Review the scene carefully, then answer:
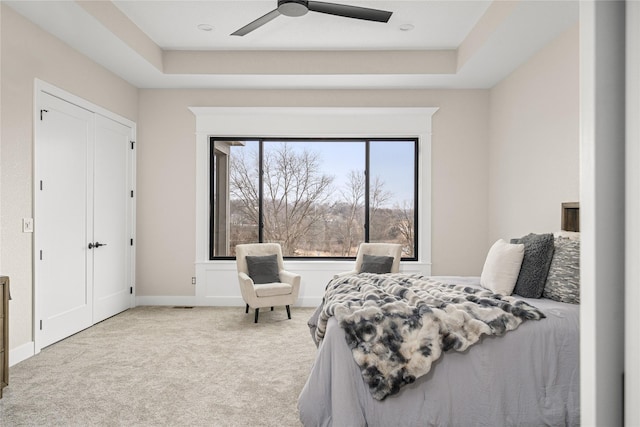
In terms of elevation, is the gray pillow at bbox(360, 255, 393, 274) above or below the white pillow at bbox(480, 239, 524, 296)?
below

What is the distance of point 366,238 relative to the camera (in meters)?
5.59

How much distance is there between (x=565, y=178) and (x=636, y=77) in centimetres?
→ 364

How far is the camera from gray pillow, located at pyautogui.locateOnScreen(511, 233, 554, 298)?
9.09ft

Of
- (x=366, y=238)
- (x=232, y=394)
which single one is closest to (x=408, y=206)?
(x=366, y=238)

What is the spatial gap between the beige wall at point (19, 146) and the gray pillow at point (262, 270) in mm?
2139

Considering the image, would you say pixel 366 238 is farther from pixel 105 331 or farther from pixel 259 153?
pixel 105 331

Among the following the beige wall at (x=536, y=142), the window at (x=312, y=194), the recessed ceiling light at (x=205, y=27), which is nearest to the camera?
the beige wall at (x=536, y=142)

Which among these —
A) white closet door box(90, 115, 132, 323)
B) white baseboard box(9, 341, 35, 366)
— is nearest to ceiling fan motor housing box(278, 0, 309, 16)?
white closet door box(90, 115, 132, 323)

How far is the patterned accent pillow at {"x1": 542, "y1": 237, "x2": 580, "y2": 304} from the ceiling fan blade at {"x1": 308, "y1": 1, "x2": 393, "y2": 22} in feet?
6.83

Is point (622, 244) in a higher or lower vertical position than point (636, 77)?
lower

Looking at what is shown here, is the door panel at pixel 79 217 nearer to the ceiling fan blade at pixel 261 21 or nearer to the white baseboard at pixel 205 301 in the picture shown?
the white baseboard at pixel 205 301

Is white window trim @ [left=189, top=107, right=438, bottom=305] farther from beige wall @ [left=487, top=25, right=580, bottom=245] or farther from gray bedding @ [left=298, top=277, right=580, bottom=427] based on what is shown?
gray bedding @ [left=298, top=277, right=580, bottom=427]

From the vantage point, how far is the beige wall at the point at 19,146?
10.8ft

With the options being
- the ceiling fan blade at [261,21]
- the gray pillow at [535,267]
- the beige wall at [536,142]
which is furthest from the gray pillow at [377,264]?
the ceiling fan blade at [261,21]
